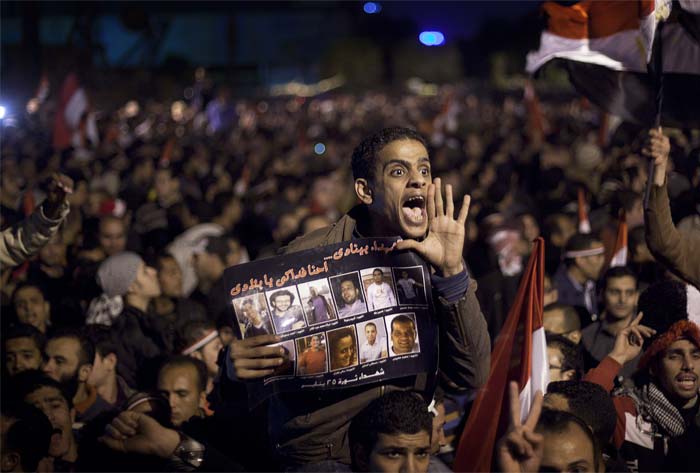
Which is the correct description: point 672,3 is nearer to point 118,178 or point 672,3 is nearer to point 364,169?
point 364,169

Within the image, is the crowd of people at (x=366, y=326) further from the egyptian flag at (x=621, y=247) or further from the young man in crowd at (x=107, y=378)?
the egyptian flag at (x=621, y=247)

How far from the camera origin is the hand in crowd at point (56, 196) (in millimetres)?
5703

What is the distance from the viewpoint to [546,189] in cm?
1324

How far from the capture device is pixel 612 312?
669 cm

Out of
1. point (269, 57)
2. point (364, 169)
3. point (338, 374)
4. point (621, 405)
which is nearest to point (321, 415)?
point (338, 374)

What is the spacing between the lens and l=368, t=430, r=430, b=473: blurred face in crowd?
393 cm

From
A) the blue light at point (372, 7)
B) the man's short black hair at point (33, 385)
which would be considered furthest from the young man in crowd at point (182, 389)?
the blue light at point (372, 7)

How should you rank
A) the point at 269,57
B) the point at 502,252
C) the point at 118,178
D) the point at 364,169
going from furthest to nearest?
the point at 269,57 < the point at 118,178 < the point at 502,252 < the point at 364,169

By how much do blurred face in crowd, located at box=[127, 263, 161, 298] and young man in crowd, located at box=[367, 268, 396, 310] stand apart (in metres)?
4.41

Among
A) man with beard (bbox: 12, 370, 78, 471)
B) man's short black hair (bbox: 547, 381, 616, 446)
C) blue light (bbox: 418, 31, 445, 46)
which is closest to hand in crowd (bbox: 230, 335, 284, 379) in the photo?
man's short black hair (bbox: 547, 381, 616, 446)

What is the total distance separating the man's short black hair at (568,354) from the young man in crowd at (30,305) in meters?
3.69

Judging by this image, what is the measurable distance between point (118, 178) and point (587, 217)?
290 inches

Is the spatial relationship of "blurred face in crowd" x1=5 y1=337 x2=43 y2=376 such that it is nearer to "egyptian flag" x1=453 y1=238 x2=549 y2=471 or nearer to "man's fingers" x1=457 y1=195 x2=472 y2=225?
"egyptian flag" x1=453 y1=238 x2=549 y2=471

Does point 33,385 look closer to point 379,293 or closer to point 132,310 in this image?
point 132,310
